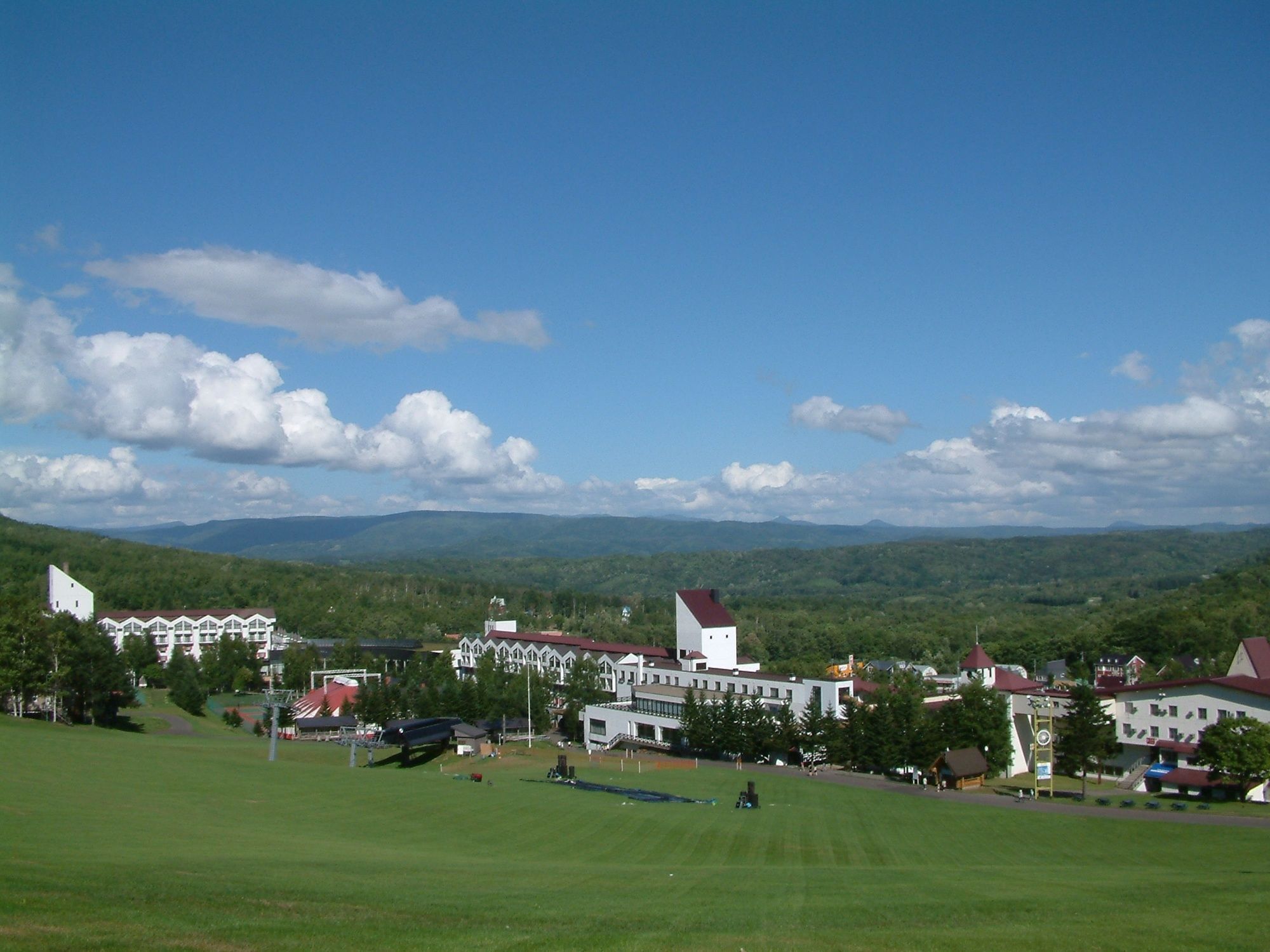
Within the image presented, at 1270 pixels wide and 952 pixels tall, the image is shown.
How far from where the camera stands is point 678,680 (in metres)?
68.6

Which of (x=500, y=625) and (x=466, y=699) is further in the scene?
(x=500, y=625)

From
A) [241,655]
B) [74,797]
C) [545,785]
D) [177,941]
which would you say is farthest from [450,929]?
[241,655]

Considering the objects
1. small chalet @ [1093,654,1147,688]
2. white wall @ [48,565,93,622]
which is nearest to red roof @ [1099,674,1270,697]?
small chalet @ [1093,654,1147,688]

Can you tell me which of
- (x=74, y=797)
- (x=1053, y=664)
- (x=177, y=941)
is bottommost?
(x=1053, y=664)

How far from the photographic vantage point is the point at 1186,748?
1993 inches

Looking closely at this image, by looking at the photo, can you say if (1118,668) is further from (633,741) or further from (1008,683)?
(633,741)

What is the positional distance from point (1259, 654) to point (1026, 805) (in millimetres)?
37855

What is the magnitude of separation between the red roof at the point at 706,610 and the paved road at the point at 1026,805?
878 inches

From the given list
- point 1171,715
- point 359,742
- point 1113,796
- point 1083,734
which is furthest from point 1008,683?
point 359,742

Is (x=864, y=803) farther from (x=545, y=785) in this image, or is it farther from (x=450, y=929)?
(x=450, y=929)

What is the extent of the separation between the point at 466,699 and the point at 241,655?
44257 mm

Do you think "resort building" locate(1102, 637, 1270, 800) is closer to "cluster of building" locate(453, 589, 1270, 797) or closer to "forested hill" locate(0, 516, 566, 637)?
"cluster of building" locate(453, 589, 1270, 797)

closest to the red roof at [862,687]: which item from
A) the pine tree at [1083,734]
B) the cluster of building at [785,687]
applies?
the cluster of building at [785,687]

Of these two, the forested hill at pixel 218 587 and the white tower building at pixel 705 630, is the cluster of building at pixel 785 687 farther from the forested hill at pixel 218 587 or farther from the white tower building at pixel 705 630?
the forested hill at pixel 218 587
